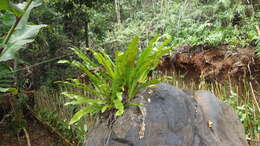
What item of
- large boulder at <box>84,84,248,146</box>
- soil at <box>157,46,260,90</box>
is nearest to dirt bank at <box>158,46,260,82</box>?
soil at <box>157,46,260,90</box>

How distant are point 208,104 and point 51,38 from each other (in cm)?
340

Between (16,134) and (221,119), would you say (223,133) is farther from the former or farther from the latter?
(16,134)

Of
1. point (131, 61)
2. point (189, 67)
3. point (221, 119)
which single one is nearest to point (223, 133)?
point (221, 119)

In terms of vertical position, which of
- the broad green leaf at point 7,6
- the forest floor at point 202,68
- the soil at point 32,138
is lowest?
the soil at point 32,138

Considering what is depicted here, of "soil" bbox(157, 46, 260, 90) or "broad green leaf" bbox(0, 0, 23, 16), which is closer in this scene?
"broad green leaf" bbox(0, 0, 23, 16)

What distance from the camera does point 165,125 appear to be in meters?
1.63

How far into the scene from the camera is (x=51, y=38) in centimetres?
418

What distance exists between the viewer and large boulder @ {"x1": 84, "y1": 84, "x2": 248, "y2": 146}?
1.56m

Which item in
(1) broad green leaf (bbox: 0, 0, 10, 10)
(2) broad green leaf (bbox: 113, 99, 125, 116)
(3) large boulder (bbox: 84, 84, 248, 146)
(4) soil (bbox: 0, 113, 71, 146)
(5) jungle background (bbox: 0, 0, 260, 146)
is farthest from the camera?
(4) soil (bbox: 0, 113, 71, 146)

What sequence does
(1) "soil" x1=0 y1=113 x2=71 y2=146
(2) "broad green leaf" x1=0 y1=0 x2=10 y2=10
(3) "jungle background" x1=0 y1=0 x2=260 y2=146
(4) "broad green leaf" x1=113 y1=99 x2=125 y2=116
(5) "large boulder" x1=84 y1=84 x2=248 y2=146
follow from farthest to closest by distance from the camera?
1. (1) "soil" x1=0 y1=113 x2=71 y2=146
2. (3) "jungle background" x1=0 y1=0 x2=260 y2=146
3. (5) "large boulder" x1=84 y1=84 x2=248 y2=146
4. (4) "broad green leaf" x1=113 y1=99 x2=125 y2=116
5. (2) "broad green leaf" x1=0 y1=0 x2=10 y2=10

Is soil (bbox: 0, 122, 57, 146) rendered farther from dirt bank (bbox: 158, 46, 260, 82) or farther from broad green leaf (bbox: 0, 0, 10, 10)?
broad green leaf (bbox: 0, 0, 10, 10)

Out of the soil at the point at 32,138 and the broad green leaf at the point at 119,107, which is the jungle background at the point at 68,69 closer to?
the soil at the point at 32,138

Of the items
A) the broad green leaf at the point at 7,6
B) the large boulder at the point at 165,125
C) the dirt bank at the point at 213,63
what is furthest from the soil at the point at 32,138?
the broad green leaf at the point at 7,6

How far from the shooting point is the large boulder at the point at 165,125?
156 centimetres
